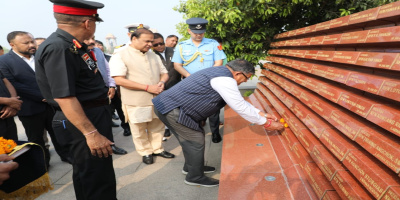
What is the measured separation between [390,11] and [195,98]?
168cm

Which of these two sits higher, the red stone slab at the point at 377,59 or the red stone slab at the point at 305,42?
the red stone slab at the point at 305,42

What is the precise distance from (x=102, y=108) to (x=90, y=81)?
0.91 feet

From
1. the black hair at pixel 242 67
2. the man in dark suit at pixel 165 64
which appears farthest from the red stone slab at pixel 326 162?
the man in dark suit at pixel 165 64

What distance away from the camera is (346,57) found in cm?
177

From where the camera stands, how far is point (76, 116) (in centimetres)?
160

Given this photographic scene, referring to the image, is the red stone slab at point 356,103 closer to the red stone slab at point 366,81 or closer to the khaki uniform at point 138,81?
the red stone slab at point 366,81

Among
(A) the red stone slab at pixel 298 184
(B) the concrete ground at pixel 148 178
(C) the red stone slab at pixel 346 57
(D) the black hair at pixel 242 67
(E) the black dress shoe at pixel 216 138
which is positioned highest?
(C) the red stone slab at pixel 346 57

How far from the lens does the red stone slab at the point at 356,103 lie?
142 centimetres

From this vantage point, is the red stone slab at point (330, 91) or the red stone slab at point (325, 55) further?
the red stone slab at point (325, 55)

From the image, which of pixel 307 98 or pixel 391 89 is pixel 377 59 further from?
pixel 307 98

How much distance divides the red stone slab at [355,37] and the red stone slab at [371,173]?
78cm

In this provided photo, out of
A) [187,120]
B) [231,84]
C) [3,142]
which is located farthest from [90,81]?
[231,84]

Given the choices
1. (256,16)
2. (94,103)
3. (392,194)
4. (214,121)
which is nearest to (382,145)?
(392,194)

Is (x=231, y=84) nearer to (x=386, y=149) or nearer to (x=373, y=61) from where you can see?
(x=373, y=61)
